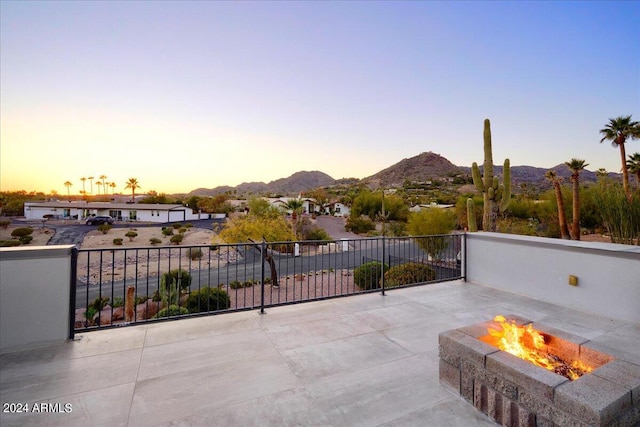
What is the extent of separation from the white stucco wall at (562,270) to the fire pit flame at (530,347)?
8.50ft

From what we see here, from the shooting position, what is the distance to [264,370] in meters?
2.48

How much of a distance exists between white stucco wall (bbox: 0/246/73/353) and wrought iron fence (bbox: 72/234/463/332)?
0.18 m

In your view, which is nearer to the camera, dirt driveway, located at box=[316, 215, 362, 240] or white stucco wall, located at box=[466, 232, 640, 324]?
white stucco wall, located at box=[466, 232, 640, 324]

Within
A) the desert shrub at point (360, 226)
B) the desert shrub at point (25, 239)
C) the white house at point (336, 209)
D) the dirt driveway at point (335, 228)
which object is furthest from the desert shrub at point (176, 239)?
the white house at point (336, 209)

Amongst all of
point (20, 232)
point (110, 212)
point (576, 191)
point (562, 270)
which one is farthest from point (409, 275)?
point (110, 212)

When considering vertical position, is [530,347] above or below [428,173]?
below

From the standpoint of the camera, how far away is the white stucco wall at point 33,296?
2.77m

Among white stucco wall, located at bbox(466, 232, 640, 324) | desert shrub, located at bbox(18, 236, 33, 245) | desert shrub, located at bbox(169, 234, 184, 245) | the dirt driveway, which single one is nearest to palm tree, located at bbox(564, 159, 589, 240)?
white stucco wall, located at bbox(466, 232, 640, 324)

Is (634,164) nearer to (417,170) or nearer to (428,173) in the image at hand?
(428,173)

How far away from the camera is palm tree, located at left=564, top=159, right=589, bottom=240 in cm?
1578

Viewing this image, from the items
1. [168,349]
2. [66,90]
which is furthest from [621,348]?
[66,90]

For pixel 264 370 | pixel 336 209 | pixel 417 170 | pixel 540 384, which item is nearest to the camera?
pixel 540 384

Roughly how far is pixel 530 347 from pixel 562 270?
115 inches

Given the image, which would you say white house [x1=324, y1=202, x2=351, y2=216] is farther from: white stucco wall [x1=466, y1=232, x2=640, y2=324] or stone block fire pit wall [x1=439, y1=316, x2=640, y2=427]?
stone block fire pit wall [x1=439, y1=316, x2=640, y2=427]
